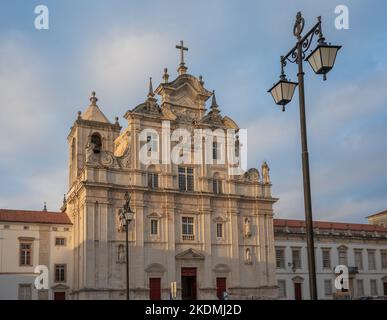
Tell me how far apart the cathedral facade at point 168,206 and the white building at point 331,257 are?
16.2 feet

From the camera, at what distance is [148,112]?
44.8 meters

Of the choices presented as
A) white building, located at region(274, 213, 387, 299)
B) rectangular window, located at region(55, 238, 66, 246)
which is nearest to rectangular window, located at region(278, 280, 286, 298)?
white building, located at region(274, 213, 387, 299)

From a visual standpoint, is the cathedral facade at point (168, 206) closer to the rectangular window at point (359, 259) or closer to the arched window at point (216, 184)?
the arched window at point (216, 184)

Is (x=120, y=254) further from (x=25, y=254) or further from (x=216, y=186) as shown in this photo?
(x=216, y=186)

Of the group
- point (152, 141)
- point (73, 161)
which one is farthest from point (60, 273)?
point (152, 141)

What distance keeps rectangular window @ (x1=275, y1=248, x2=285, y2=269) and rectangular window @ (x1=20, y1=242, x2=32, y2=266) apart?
76.5 feet

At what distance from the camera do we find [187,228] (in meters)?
44.2

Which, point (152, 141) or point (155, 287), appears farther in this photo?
point (152, 141)

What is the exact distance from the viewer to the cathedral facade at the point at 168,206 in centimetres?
4094

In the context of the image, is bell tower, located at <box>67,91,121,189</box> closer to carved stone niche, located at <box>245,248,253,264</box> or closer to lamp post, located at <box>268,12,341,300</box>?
carved stone niche, located at <box>245,248,253,264</box>

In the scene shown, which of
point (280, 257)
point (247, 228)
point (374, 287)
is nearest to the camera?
point (247, 228)

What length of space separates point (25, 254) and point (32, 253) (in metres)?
0.53

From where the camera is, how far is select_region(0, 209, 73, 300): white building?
3997cm

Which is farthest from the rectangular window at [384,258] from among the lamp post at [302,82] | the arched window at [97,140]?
the lamp post at [302,82]
